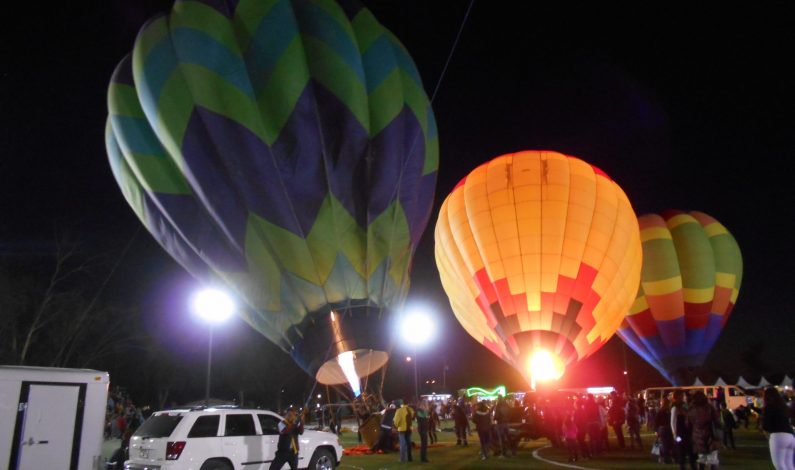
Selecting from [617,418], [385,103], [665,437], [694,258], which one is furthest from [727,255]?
[385,103]

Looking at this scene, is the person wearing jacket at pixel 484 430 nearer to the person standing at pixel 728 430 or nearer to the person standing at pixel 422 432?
the person standing at pixel 422 432

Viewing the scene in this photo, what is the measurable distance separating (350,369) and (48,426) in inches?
228

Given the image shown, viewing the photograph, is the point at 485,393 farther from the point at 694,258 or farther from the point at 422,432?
the point at 422,432

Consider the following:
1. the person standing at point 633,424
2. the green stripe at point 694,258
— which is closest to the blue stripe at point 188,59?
the person standing at point 633,424

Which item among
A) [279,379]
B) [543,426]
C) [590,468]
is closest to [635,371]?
[279,379]

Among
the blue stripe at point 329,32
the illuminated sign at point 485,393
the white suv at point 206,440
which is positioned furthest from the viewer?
the illuminated sign at point 485,393

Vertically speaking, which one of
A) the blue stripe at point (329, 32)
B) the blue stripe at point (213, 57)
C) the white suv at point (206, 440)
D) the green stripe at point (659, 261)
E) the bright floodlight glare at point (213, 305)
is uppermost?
the blue stripe at point (329, 32)

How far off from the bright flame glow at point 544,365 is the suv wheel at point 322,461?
8328 millimetres

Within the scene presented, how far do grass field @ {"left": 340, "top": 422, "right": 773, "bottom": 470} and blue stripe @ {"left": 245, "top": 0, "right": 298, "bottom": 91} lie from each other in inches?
321

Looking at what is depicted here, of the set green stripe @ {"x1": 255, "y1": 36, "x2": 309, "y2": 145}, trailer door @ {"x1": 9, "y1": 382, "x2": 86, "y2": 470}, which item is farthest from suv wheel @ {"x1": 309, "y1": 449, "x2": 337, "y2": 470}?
green stripe @ {"x1": 255, "y1": 36, "x2": 309, "y2": 145}

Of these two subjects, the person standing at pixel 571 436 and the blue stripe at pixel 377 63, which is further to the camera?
the blue stripe at pixel 377 63

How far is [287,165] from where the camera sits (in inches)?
488

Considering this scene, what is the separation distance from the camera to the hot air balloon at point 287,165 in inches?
486

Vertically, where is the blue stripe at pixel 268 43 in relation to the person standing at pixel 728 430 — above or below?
above
